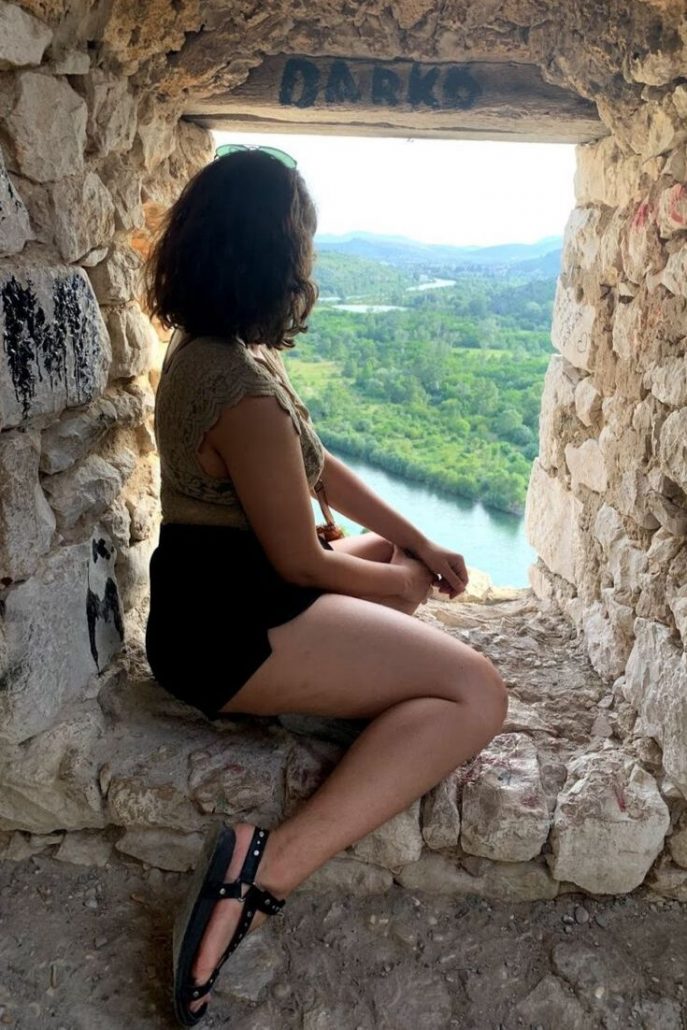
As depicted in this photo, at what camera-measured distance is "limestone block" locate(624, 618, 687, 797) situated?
4.87 ft

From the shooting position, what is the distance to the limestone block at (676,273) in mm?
1573

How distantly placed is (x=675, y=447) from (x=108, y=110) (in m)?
1.23

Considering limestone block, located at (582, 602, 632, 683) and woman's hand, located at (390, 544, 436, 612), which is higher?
woman's hand, located at (390, 544, 436, 612)

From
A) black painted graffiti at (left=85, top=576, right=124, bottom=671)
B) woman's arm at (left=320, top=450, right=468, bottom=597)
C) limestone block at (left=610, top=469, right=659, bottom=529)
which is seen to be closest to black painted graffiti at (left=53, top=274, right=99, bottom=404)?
black painted graffiti at (left=85, top=576, right=124, bottom=671)

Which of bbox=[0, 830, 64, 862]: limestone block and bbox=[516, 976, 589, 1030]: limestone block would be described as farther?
bbox=[0, 830, 64, 862]: limestone block

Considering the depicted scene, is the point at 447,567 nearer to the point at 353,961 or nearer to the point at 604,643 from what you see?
the point at 604,643

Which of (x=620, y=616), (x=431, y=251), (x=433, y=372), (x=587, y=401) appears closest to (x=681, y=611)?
(x=620, y=616)

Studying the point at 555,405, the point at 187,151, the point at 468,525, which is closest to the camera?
the point at 187,151

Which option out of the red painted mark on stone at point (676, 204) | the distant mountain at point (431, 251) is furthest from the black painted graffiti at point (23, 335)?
the distant mountain at point (431, 251)

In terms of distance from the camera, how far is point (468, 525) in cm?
298

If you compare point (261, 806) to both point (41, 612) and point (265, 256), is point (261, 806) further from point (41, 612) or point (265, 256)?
point (265, 256)

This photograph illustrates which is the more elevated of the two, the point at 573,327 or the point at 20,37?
the point at 20,37

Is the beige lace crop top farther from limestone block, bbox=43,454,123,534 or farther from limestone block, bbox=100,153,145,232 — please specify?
limestone block, bbox=100,153,145,232

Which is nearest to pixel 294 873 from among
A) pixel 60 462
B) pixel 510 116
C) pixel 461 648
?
pixel 461 648
